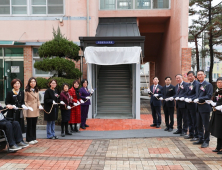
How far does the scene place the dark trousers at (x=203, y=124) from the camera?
6.38m

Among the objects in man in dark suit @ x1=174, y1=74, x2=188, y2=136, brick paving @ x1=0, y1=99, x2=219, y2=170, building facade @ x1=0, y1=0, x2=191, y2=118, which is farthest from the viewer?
building facade @ x1=0, y1=0, x2=191, y2=118

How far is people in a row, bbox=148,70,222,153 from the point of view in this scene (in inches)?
232

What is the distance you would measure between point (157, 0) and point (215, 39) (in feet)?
21.1

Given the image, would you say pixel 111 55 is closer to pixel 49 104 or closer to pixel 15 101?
pixel 49 104

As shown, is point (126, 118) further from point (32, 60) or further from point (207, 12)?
point (207, 12)

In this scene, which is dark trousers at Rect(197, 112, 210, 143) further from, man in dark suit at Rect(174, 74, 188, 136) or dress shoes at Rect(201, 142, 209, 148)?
man in dark suit at Rect(174, 74, 188, 136)

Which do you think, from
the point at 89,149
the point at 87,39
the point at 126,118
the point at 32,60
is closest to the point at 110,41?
the point at 87,39

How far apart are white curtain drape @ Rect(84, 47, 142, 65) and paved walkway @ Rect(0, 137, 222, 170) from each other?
13.3 feet

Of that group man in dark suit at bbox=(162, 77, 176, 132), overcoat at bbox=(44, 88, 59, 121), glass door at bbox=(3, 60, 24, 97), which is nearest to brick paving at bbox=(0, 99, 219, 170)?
overcoat at bbox=(44, 88, 59, 121)

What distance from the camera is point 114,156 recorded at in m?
5.71

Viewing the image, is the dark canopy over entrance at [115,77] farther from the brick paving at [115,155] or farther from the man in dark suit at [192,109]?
the brick paving at [115,155]

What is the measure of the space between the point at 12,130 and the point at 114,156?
2.44 metres

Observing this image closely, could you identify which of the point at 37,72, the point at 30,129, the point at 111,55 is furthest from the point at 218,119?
the point at 37,72

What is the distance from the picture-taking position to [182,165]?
5.07 meters
